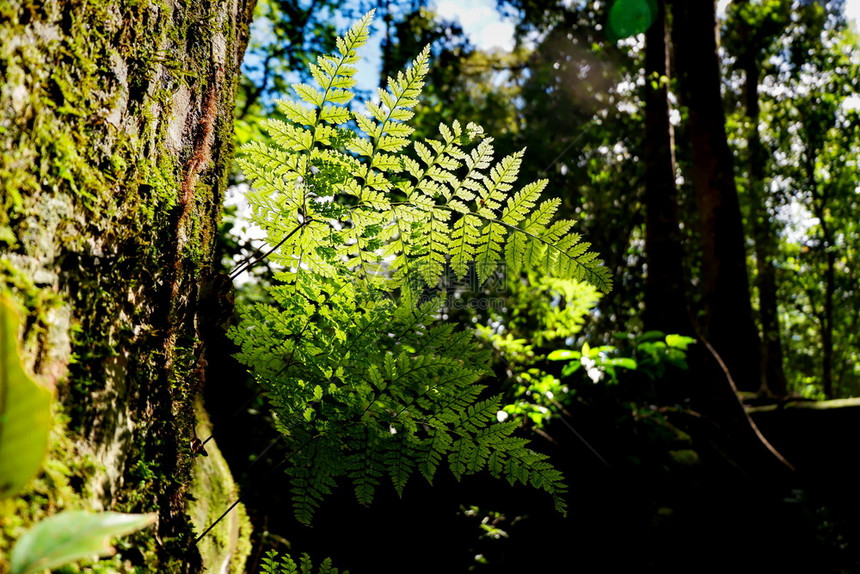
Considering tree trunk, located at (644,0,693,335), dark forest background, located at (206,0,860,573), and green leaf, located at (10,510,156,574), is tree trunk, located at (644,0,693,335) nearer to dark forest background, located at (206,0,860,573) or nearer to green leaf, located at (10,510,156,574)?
dark forest background, located at (206,0,860,573)

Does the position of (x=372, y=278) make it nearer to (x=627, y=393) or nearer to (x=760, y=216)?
(x=627, y=393)

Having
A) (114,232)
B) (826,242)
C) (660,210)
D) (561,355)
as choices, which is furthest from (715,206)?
(826,242)

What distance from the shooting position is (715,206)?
7039 mm

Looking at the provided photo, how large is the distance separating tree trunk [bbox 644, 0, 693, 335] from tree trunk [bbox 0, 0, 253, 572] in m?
5.45

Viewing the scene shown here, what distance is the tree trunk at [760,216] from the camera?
43.8 ft

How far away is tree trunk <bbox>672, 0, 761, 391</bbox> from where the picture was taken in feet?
20.5

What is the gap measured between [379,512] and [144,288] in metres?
3.57

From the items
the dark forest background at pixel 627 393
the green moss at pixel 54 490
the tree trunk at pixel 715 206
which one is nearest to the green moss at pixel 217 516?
the dark forest background at pixel 627 393

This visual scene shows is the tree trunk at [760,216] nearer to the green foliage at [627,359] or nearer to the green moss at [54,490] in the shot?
the green foliage at [627,359]

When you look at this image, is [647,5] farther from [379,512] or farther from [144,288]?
[144,288]

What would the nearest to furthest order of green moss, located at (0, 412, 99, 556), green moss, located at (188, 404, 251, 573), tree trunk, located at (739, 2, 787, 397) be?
1. green moss, located at (0, 412, 99, 556)
2. green moss, located at (188, 404, 251, 573)
3. tree trunk, located at (739, 2, 787, 397)

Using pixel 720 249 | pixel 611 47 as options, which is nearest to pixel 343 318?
pixel 720 249

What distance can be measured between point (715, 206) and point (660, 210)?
1640 millimetres

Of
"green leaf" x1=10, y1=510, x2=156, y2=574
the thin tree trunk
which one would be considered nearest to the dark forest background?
"green leaf" x1=10, y1=510, x2=156, y2=574
